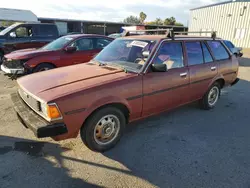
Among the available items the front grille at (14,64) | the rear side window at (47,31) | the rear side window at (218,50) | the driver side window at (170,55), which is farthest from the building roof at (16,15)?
the driver side window at (170,55)

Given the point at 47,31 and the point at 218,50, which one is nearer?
the point at 218,50

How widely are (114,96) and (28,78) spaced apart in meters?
1.54

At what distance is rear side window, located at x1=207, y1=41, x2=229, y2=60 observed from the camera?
15.0 ft

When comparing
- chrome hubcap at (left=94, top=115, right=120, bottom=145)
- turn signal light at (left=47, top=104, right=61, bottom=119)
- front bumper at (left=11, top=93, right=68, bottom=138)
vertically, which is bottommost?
chrome hubcap at (left=94, top=115, right=120, bottom=145)

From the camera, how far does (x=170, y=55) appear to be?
3.66 meters

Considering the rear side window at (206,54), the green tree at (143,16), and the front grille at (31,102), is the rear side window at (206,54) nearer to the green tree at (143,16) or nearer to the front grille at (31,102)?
the front grille at (31,102)

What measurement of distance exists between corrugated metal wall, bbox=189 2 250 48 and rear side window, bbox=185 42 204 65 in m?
20.3

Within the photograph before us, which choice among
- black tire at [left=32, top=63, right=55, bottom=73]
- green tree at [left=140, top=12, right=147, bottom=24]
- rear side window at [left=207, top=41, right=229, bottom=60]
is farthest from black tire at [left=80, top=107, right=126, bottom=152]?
green tree at [left=140, top=12, right=147, bottom=24]

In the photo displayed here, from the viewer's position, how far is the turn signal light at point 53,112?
2420 millimetres

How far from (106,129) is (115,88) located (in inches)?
25.7

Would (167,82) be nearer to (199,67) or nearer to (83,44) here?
(199,67)

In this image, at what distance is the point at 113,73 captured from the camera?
10.4 ft

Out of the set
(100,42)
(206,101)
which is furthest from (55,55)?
(206,101)

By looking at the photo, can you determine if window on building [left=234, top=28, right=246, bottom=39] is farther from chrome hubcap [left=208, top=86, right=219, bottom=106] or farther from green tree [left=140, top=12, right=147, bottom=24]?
green tree [left=140, top=12, right=147, bottom=24]
